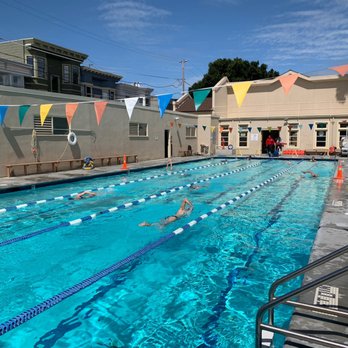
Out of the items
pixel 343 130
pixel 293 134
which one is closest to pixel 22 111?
pixel 293 134

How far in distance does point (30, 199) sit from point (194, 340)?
828 centimetres

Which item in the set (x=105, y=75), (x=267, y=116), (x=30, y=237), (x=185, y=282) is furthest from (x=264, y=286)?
(x=105, y=75)

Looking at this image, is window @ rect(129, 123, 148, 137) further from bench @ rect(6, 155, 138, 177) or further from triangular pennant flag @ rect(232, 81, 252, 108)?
triangular pennant flag @ rect(232, 81, 252, 108)

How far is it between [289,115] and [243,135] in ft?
13.7

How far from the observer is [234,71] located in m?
44.7

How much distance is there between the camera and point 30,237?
6.82 m

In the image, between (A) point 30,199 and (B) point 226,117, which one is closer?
(A) point 30,199

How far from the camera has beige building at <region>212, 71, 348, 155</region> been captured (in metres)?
26.7

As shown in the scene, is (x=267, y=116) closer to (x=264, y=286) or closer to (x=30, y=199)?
(x=30, y=199)

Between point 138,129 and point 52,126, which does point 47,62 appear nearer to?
point 138,129

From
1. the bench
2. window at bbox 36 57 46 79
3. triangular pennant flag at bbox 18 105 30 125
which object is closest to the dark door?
the bench

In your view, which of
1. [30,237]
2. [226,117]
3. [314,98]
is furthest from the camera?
[226,117]

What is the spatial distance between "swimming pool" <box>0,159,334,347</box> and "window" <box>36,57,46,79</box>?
1823 centimetres

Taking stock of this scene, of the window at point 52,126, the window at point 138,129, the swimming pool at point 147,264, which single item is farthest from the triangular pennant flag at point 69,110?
the window at point 138,129
